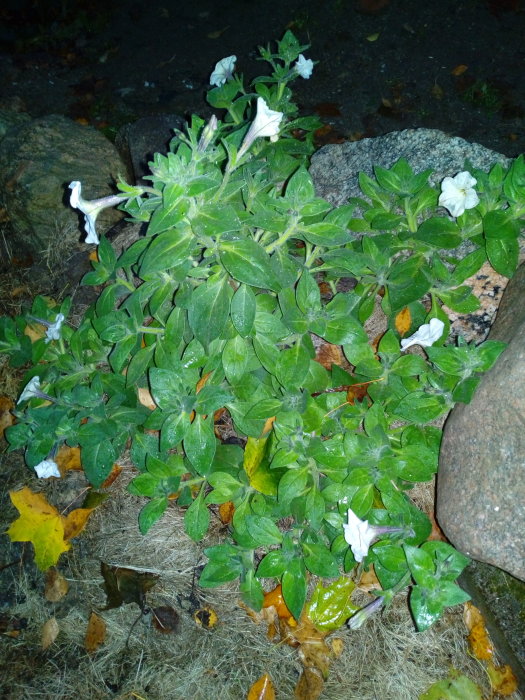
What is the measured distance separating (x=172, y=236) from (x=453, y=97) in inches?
151

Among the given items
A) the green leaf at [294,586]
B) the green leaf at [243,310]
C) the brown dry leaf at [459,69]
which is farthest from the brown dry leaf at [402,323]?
the brown dry leaf at [459,69]

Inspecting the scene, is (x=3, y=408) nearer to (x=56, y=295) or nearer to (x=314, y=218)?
(x=56, y=295)

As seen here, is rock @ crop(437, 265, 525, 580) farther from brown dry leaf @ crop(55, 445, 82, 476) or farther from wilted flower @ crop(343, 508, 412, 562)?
brown dry leaf @ crop(55, 445, 82, 476)

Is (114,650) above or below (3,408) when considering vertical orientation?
below

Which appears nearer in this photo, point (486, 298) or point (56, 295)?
point (486, 298)

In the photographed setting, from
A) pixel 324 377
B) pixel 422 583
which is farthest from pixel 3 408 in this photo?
pixel 422 583

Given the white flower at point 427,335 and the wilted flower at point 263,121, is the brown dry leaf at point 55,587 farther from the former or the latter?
the wilted flower at point 263,121

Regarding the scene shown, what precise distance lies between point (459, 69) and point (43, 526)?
4.71 meters

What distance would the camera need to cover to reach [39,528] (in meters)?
2.75

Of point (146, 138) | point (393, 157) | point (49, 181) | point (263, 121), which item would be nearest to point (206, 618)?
point (263, 121)

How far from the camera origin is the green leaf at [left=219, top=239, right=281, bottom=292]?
6.14 ft

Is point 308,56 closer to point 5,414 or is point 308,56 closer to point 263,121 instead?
point 263,121

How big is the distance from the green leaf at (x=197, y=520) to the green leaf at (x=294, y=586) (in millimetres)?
398

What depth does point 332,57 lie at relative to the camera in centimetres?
516
